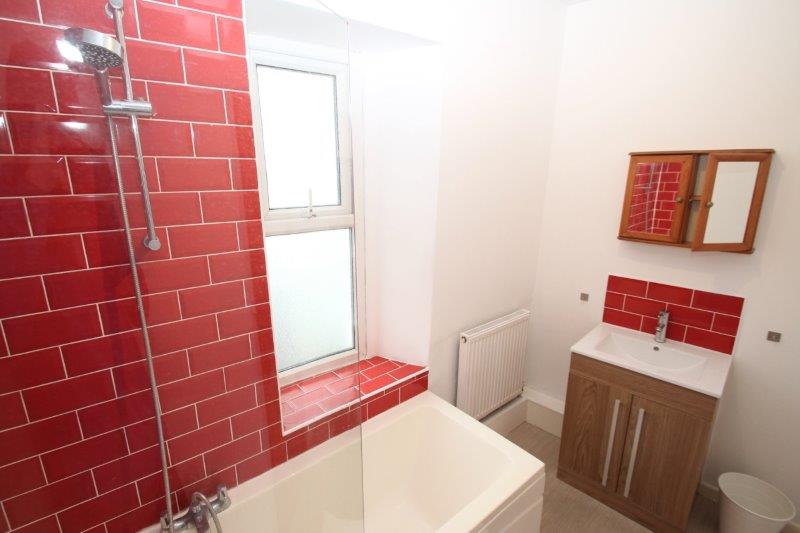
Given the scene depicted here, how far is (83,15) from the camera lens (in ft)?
2.90

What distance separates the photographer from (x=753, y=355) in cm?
180

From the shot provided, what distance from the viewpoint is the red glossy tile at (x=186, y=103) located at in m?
1.01

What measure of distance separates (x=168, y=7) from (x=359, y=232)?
1.15 meters

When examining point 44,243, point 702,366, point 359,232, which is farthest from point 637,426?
point 44,243

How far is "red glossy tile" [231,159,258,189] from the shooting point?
118cm

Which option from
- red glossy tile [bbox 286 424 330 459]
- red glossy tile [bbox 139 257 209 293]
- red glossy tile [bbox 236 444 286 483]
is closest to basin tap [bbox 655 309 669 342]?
red glossy tile [bbox 286 424 330 459]

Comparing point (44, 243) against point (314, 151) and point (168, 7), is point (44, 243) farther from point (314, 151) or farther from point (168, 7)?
point (314, 151)

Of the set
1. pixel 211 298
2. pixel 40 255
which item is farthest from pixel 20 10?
pixel 211 298

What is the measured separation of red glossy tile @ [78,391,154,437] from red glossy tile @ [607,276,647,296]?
2322 mm

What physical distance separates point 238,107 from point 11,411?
3.28 ft

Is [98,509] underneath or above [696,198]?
underneath

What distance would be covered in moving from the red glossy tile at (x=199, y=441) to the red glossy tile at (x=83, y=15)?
1.18 meters

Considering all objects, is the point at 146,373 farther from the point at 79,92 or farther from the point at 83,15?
the point at 83,15

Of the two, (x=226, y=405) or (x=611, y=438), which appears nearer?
(x=226, y=405)
